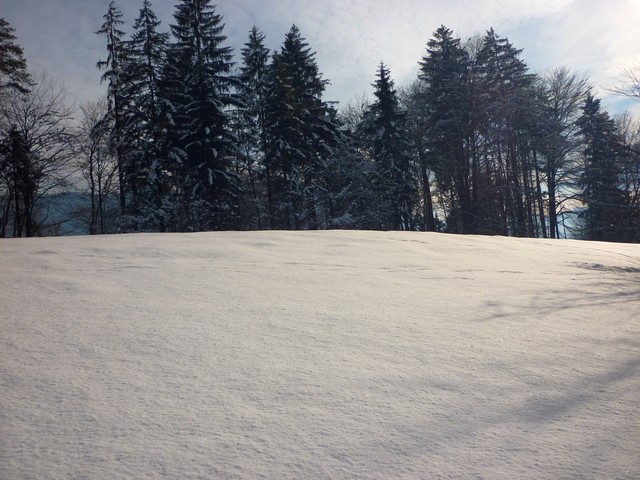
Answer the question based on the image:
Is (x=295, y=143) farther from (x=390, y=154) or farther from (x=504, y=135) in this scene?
(x=504, y=135)

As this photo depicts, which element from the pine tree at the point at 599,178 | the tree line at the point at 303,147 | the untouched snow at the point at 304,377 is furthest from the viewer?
the pine tree at the point at 599,178

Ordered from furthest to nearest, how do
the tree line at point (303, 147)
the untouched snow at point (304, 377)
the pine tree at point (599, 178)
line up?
the pine tree at point (599, 178) < the tree line at point (303, 147) < the untouched snow at point (304, 377)

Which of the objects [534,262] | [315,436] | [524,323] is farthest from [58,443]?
[534,262]

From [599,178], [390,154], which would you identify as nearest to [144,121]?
[390,154]

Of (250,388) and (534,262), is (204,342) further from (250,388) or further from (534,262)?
(534,262)

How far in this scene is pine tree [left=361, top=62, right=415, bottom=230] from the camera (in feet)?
74.8

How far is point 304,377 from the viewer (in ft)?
6.06

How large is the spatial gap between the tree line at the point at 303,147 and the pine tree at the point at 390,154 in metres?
0.11

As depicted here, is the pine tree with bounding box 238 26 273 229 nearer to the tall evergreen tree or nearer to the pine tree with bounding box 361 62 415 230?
the pine tree with bounding box 361 62 415 230

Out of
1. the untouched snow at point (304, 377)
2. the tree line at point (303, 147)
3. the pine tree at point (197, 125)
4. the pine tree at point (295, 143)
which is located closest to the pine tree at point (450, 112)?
the tree line at point (303, 147)

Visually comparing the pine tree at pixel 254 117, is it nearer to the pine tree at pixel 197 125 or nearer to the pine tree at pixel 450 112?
the pine tree at pixel 197 125

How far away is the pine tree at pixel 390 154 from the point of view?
22.8 m

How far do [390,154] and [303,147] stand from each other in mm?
5884

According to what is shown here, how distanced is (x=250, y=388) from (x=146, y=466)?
57cm
